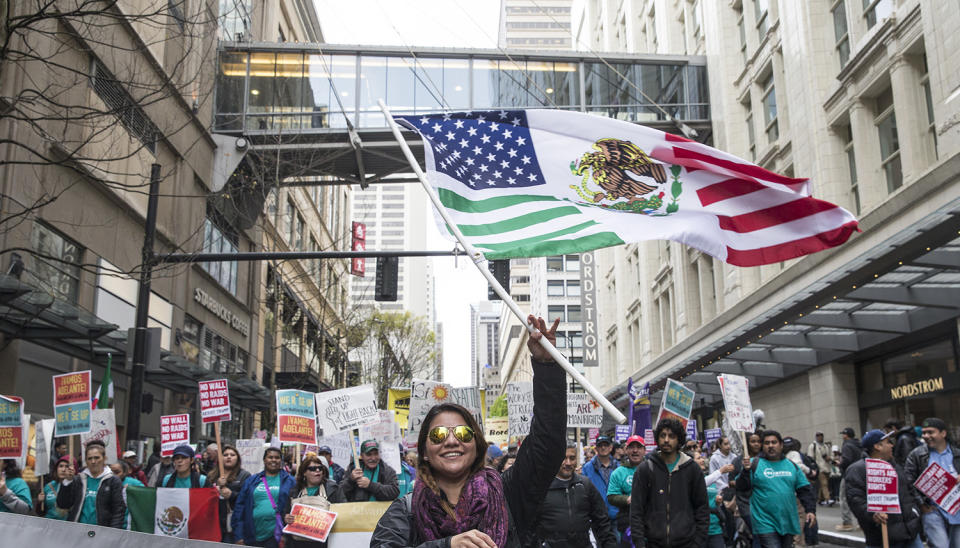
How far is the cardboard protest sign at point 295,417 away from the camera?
12078 mm

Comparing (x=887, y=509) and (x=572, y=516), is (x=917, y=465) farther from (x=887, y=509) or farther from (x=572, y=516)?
(x=572, y=516)

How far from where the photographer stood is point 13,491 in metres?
10.3

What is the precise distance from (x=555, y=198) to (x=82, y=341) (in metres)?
15.9

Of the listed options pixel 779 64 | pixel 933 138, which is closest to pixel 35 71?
pixel 933 138

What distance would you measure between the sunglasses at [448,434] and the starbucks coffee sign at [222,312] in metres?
28.0

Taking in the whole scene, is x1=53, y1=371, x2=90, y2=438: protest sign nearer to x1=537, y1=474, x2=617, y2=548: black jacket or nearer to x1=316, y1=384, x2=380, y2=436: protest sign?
x1=316, y1=384, x2=380, y2=436: protest sign

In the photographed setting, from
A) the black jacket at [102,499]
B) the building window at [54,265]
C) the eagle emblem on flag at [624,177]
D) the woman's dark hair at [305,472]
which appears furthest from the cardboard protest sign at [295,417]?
the building window at [54,265]

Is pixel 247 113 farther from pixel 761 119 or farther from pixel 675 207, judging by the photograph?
pixel 675 207

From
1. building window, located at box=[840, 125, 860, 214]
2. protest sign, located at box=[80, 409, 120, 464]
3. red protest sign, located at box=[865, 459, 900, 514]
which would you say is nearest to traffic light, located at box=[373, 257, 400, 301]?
protest sign, located at box=[80, 409, 120, 464]

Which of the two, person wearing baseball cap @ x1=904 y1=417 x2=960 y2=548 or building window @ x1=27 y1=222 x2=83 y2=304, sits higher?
building window @ x1=27 y1=222 x2=83 y2=304

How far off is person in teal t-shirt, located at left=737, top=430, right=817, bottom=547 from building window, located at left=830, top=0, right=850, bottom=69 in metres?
16.2

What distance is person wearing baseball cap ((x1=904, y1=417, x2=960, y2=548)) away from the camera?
9.68 meters

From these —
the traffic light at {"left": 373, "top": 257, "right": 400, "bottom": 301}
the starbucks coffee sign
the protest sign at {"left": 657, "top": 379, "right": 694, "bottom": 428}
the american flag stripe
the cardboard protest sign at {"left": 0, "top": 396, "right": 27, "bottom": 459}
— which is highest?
the starbucks coffee sign

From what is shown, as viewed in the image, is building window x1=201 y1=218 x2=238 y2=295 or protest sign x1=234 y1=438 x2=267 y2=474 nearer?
protest sign x1=234 y1=438 x2=267 y2=474
